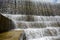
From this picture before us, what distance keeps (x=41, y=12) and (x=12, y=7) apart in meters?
0.80

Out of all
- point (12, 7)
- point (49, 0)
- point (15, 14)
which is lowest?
point (15, 14)

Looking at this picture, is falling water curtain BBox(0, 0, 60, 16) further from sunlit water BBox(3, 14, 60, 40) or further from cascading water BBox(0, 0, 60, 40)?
sunlit water BBox(3, 14, 60, 40)

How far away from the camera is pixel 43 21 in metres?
2.78

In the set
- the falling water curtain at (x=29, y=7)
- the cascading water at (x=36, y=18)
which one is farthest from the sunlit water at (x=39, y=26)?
the falling water curtain at (x=29, y=7)

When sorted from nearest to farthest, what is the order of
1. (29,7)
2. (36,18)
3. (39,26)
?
(39,26) < (36,18) < (29,7)

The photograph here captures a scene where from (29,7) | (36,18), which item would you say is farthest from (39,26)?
(29,7)

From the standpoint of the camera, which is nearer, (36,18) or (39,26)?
(39,26)

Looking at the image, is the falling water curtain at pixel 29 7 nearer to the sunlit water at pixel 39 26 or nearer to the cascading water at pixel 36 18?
the cascading water at pixel 36 18

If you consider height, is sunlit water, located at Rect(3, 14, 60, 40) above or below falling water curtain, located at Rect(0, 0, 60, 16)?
below

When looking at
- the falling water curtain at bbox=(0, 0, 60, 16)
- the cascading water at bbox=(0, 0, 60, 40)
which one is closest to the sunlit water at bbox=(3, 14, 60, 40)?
the cascading water at bbox=(0, 0, 60, 40)

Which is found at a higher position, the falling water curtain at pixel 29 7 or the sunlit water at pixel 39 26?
the falling water curtain at pixel 29 7

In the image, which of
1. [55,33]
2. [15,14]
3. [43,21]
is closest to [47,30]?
[55,33]

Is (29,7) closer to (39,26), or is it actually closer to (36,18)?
(36,18)

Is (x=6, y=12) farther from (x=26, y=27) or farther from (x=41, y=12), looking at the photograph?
(x=41, y=12)
